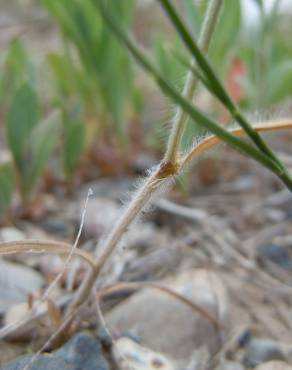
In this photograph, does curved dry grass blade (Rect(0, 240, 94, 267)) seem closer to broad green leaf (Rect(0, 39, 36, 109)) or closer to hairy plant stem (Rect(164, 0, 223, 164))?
hairy plant stem (Rect(164, 0, 223, 164))

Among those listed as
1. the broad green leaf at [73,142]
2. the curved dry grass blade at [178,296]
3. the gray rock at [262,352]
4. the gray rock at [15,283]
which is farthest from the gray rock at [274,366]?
the broad green leaf at [73,142]

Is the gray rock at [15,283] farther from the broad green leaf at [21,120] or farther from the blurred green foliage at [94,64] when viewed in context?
the blurred green foliage at [94,64]

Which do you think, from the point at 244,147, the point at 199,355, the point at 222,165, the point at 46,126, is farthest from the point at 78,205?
the point at 244,147

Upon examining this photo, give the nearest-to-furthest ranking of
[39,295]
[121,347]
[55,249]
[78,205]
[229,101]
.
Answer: [229,101]
[55,249]
[121,347]
[39,295]
[78,205]

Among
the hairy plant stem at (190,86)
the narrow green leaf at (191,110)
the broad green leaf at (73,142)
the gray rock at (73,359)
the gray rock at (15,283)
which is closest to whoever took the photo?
the narrow green leaf at (191,110)

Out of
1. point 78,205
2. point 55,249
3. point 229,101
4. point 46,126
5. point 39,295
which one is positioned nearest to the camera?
point 229,101

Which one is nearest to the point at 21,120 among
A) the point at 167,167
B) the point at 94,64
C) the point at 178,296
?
the point at 94,64

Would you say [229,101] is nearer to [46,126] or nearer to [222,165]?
[46,126]
